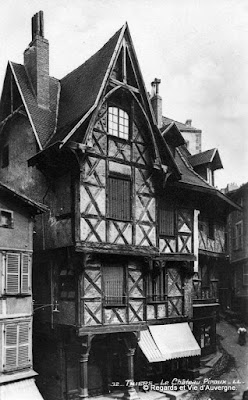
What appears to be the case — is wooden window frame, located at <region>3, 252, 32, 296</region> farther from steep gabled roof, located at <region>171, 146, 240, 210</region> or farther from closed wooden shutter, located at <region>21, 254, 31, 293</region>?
steep gabled roof, located at <region>171, 146, 240, 210</region>

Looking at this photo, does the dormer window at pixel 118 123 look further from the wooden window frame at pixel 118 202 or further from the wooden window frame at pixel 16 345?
the wooden window frame at pixel 16 345

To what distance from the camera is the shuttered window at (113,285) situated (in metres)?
15.5

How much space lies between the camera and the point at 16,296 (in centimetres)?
1346

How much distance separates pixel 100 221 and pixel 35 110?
202 inches

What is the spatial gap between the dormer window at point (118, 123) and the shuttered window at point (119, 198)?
169cm

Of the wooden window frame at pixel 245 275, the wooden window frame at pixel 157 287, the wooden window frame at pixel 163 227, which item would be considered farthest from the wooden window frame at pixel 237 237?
the wooden window frame at pixel 157 287

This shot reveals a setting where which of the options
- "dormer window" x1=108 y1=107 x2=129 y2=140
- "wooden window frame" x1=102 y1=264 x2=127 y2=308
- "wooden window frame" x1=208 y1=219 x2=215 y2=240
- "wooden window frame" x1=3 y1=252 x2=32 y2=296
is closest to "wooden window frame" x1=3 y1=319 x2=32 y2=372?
"wooden window frame" x1=3 y1=252 x2=32 y2=296

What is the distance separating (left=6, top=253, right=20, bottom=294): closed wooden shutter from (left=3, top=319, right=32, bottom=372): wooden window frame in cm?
101

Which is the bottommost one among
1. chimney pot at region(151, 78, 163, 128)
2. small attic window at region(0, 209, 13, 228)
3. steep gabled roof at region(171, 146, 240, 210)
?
small attic window at region(0, 209, 13, 228)

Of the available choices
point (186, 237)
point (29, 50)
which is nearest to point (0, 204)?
point (29, 50)

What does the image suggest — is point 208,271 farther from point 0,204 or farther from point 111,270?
point 0,204

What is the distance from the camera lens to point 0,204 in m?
13.4

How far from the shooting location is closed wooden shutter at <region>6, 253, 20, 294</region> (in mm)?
13328

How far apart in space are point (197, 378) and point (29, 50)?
50.2 ft
